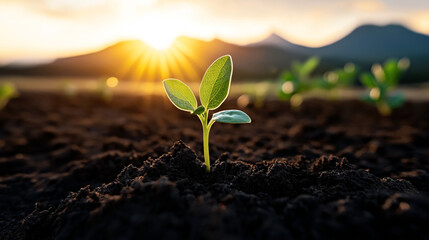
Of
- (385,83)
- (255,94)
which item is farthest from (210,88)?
(255,94)

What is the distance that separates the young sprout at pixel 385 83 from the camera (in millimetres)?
3414

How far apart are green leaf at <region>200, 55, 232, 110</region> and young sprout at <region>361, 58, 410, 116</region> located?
298cm

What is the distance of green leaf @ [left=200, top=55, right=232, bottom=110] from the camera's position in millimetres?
1109

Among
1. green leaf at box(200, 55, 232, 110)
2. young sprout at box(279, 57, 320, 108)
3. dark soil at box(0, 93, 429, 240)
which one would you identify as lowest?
dark soil at box(0, 93, 429, 240)

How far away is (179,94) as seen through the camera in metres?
1.16

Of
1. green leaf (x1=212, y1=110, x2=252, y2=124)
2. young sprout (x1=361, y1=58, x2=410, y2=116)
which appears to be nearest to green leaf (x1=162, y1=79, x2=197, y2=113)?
green leaf (x1=212, y1=110, x2=252, y2=124)

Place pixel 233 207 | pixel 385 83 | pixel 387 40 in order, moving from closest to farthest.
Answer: pixel 233 207 → pixel 385 83 → pixel 387 40

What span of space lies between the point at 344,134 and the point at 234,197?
6.68 feet

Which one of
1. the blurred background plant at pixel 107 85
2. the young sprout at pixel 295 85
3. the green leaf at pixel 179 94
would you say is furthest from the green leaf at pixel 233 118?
the blurred background plant at pixel 107 85

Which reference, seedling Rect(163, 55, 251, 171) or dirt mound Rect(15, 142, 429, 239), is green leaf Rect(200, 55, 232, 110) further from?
dirt mound Rect(15, 142, 429, 239)

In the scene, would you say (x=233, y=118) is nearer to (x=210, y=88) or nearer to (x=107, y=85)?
(x=210, y=88)

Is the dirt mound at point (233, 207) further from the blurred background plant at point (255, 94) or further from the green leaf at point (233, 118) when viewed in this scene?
the blurred background plant at point (255, 94)

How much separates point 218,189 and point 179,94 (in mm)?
428

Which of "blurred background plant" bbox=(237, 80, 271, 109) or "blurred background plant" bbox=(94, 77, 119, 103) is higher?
"blurred background plant" bbox=(94, 77, 119, 103)
